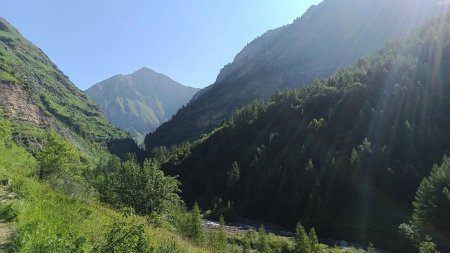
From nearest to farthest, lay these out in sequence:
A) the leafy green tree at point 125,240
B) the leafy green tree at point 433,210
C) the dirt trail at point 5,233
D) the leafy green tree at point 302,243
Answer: the dirt trail at point 5,233 → the leafy green tree at point 125,240 → the leafy green tree at point 302,243 → the leafy green tree at point 433,210

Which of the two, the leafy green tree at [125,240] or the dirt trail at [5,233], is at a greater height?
the leafy green tree at [125,240]

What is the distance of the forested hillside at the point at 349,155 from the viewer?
396ft

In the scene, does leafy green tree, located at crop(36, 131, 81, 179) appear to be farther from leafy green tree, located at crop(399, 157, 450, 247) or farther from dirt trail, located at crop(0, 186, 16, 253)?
leafy green tree, located at crop(399, 157, 450, 247)

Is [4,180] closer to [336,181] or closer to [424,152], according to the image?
[336,181]

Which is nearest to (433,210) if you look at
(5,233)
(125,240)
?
(125,240)

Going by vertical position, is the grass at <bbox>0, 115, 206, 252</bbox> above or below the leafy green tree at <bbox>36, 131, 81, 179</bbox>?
below

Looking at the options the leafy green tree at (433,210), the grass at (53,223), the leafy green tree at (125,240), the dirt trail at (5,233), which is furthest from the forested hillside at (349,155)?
the dirt trail at (5,233)

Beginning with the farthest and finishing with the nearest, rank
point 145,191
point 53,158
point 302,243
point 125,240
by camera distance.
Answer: point 302,243
point 53,158
point 145,191
point 125,240

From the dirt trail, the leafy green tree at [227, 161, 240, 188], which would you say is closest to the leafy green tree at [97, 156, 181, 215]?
the dirt trail

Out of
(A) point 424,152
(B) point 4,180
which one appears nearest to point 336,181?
(A) point 424,152

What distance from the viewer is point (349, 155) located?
465 feet

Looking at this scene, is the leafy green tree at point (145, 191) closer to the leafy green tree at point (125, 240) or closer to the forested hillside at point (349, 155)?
the leafy green tree at point (125, 240)

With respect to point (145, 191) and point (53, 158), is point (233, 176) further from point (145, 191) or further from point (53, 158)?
point (145, 191)

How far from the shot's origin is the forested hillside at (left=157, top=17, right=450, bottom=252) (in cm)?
12062
